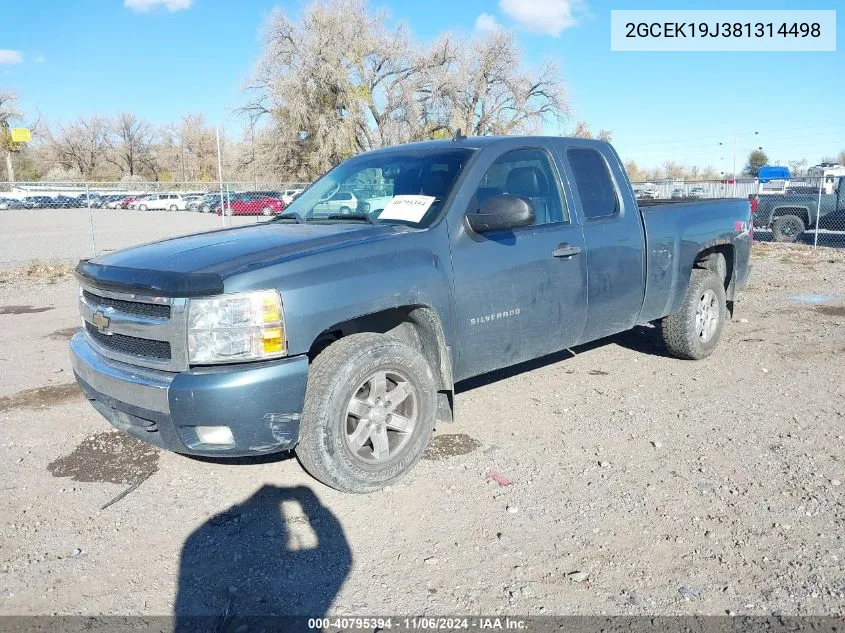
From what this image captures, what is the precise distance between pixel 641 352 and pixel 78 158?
95314mm

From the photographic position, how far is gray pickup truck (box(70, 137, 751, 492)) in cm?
325

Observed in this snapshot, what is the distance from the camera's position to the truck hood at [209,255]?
10.7 feet

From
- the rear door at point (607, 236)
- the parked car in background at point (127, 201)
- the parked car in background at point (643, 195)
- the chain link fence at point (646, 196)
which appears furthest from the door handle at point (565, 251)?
the parked car in background at point (127, 201)

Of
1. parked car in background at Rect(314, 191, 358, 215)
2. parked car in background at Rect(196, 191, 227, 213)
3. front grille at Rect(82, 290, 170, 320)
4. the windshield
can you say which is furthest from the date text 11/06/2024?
parked car in background at Rect(196, 191, 227, 213)

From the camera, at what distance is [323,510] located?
359 cm

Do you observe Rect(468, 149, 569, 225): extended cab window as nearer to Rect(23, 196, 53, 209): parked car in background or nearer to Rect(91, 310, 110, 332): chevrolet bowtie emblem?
Rect(91, 310, 110, 332): chevrolet bowtie emblem

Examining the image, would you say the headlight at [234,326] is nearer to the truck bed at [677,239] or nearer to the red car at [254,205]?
the truck bed at [677,239]

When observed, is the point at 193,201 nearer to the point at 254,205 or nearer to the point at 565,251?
the point at 254,205

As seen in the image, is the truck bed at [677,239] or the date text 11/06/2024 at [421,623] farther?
the truck bed at [677,239]

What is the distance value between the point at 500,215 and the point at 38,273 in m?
11.8

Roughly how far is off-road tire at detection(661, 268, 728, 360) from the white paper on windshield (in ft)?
9.35

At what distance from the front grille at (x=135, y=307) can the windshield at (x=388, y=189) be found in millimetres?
1422

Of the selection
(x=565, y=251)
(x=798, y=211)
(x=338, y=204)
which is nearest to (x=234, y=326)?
(x=338, y=204)

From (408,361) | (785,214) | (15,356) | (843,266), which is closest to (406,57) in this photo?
(785,214)
